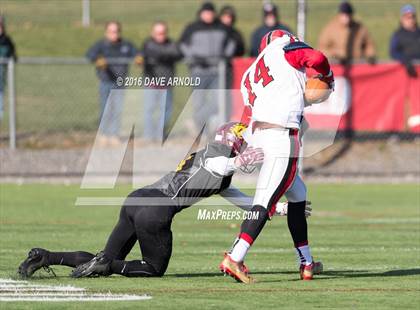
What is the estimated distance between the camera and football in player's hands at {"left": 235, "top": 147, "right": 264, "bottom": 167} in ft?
29.0

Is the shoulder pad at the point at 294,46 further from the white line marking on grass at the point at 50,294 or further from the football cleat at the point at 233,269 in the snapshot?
Result: the white line marking on grass at the point at 50,294

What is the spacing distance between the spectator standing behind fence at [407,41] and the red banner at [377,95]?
36cm

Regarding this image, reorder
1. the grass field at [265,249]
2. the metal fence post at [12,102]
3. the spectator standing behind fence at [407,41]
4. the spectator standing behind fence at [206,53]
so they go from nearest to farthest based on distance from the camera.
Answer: the grass field at [265,249]
the metal fence post at [12,102]
the spectator standing behind fence at [206,53]
the spectator standing behind fence at [407,41]

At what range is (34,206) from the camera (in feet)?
51.0

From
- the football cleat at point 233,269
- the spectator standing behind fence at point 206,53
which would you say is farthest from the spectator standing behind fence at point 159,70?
the football cleat at point 233,269

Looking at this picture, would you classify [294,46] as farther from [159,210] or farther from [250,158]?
[159,210]

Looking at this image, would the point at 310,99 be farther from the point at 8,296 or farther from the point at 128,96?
the point at 128,96

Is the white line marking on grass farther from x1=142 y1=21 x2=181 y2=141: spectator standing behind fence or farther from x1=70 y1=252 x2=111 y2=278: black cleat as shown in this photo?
x1=142 y1=21 x2=181 y2=141: spectator standing behind fence

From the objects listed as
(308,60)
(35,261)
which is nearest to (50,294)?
(35,261)

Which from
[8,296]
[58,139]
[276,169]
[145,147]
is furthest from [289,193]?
[58,139]

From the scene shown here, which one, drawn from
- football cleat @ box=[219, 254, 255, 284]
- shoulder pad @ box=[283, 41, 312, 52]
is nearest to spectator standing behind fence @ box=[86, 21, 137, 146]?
shoulder pad @ box=[283, 41, 312, 52]

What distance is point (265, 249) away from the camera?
38.2ft

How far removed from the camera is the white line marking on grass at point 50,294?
7973 millimetres

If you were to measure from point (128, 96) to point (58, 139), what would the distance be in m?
1.61
